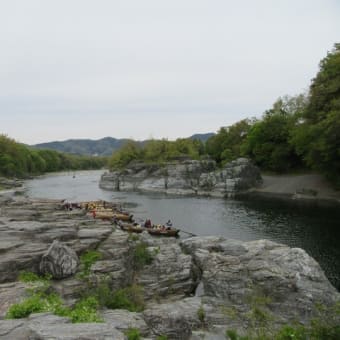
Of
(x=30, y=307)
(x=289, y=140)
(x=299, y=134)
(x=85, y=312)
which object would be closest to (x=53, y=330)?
(x=85, y=312)

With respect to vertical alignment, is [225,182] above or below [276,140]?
below

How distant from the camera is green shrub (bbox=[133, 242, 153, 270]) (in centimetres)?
2784

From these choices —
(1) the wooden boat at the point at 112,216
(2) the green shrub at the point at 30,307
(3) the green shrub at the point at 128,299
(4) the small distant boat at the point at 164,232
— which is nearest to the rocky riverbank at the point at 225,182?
(4) the small distant boat at the point at 164,232

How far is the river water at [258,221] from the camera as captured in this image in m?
38.6

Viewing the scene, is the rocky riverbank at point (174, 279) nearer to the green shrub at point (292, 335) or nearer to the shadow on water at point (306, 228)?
the green shrub at point (292, 335)

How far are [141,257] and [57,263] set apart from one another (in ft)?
26.9

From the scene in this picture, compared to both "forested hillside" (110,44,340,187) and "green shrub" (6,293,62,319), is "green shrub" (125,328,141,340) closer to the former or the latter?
"green shrub" (6,293,62,319)

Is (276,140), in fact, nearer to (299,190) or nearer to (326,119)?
(299,190)

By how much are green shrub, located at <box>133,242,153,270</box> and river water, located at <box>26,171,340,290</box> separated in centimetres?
1498

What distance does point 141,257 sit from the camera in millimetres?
28391

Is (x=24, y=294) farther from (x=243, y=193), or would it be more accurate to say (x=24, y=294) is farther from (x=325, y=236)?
(x=243, y=193)

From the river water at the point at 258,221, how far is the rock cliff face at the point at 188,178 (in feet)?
35.1

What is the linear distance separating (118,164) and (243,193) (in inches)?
2166

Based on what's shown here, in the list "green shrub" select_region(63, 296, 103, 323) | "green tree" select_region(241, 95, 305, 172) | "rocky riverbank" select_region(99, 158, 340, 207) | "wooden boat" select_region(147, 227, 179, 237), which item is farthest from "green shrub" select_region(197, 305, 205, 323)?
"green tree" select_region(241, 95, 305, 172)
